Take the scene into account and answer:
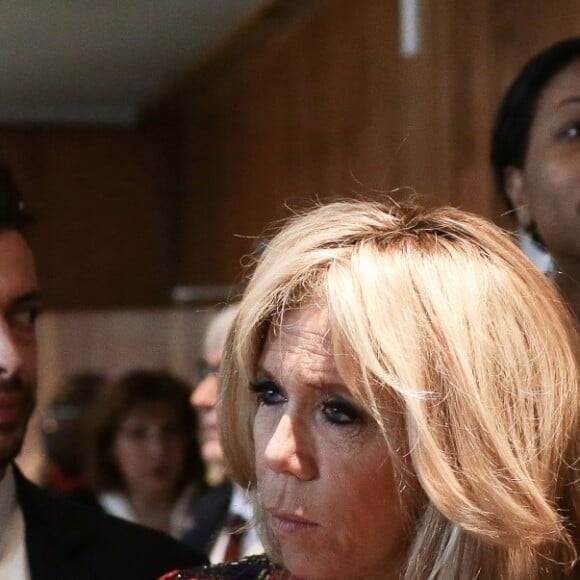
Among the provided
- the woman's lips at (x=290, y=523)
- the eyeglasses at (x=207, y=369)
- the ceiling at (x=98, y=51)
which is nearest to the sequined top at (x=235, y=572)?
the woman's lips at (x=290, y=523)

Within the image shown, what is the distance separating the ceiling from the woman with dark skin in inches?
68.1

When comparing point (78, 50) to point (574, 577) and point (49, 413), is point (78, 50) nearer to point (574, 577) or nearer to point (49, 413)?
point (49, 413)

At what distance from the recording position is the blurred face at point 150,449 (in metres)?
2.88

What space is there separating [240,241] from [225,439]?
A: 2.42 metres

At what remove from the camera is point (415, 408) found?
101 centimetres

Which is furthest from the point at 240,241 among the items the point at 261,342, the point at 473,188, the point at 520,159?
the point at 261,342

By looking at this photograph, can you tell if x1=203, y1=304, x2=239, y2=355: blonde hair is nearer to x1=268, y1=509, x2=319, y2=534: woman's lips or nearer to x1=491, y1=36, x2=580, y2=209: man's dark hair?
x1=491, y1=36, x2=580, y2=209: man's dark hair

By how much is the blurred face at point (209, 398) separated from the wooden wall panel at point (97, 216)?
218 centimetres

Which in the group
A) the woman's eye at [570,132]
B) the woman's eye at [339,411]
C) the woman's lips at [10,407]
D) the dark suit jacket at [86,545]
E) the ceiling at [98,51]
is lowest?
the dark suit jacket at [86,545]

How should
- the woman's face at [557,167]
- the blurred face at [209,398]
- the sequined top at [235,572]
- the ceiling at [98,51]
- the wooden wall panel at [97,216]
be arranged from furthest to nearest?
the wooden wall panel at [97,216]
the ceiling at [98,51]
the blurred face at [209,398]
the woman's face at [557,167]
the sequined top at [235,572]

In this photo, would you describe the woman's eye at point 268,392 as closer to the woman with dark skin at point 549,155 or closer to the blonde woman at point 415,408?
the blonde woman at point 415,408

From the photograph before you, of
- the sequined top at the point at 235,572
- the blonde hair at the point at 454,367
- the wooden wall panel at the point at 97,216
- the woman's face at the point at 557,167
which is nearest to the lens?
the blonde hair at the point at 454,367

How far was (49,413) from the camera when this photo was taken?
3.93 metres

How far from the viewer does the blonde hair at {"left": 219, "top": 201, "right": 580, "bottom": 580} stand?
1.02 metres
